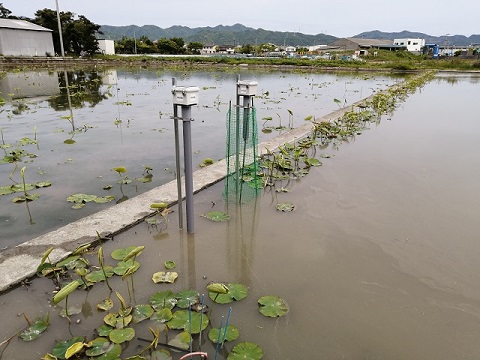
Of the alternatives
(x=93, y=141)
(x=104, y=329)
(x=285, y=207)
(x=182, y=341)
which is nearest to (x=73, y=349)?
(x=104, y=329)

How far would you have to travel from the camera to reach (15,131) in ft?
24.0

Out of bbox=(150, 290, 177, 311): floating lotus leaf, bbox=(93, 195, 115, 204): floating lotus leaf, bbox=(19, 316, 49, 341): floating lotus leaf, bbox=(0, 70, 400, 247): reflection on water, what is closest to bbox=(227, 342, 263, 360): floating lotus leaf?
bbox=(150, 290, 177, 311): floating lotus leaf

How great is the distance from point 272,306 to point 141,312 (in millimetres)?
901

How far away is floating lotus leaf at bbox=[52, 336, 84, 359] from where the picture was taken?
1.89 m

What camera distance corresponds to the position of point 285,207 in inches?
153

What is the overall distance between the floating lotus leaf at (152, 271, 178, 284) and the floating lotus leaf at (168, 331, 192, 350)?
550 mm

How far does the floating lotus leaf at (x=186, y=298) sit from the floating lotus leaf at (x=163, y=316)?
0.38ft

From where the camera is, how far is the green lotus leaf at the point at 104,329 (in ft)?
6.73

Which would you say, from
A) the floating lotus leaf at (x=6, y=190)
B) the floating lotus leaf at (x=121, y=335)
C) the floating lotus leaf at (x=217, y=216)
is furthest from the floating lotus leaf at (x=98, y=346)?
the floating lotus leaf at (x=6, y=190)

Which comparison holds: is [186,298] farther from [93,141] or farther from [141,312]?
[93,141]

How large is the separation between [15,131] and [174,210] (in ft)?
18.9

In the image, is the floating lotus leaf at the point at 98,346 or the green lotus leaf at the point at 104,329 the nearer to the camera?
the floating lotus leaf at the point at 98,346

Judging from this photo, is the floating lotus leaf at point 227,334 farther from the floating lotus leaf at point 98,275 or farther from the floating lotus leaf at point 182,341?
the floating lotus leaf at point 98,275

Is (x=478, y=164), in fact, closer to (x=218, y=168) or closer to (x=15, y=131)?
(x=218, y=168)
